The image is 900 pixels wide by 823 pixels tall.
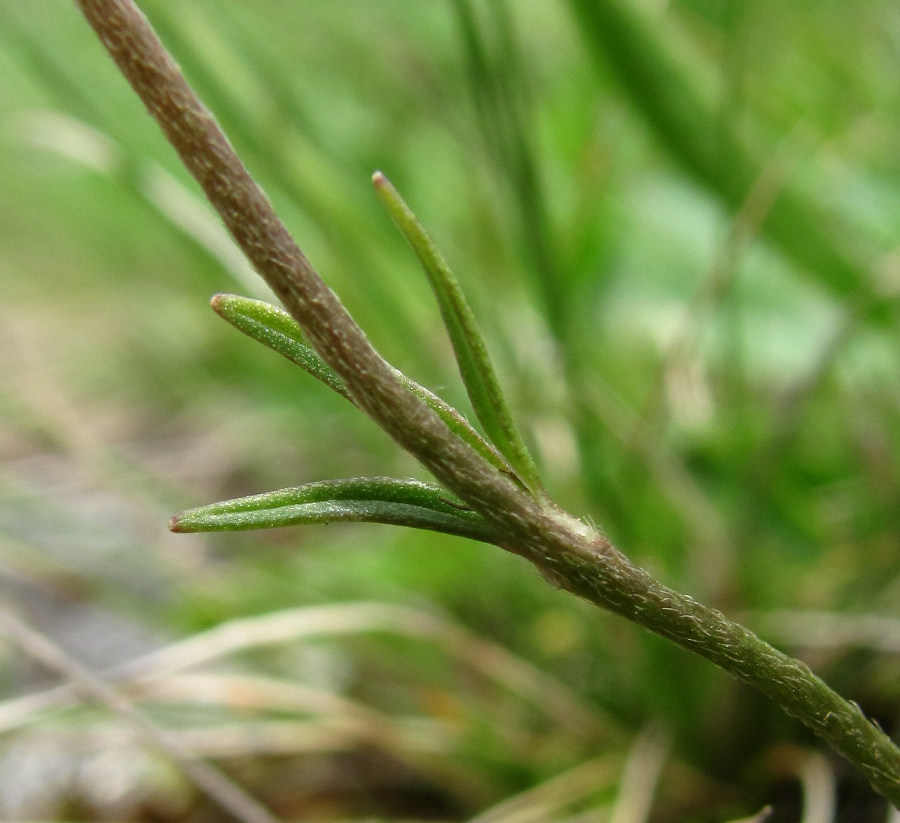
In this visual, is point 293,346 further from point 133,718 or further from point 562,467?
point 562,467

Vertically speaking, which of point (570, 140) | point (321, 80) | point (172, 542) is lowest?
point (172, 542)

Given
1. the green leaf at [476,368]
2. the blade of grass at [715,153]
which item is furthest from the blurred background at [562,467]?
the green leaf at [476,368]

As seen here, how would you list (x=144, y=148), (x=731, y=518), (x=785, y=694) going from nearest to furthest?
(x=785, y=694) < (x=731, y=518) < (x=144, y=148)

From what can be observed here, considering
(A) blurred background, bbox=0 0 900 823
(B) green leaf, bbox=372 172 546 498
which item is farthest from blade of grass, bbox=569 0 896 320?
(B) green leaf, bbox=372 172 546 498

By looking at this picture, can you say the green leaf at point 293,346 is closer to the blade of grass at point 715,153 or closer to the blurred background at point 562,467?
the blurred background at point 562,467

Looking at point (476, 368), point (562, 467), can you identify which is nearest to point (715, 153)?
point (562, 467)

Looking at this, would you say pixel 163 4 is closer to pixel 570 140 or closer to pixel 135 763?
pixel 570 140

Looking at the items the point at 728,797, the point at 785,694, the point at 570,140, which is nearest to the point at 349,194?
the point at 570,140
